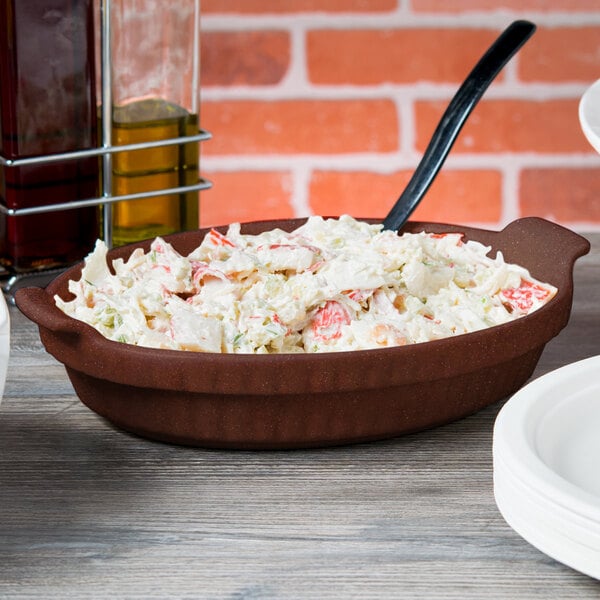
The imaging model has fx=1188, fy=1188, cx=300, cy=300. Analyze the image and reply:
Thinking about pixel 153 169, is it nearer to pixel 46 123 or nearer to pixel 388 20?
pixel 46 123

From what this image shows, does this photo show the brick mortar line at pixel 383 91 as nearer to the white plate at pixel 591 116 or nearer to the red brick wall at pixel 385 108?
the red brick wall at pixel 385 108

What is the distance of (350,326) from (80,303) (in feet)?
0.66

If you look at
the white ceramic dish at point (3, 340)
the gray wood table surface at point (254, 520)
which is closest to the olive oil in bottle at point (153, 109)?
the gray wood table surface at point (254, 520)

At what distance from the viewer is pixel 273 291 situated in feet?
2.74

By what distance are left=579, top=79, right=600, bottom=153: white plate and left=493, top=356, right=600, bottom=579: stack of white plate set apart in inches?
6.6

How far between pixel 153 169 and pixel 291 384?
502 millimetres

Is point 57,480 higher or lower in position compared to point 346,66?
lower

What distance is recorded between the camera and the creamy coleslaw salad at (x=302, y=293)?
778 mm

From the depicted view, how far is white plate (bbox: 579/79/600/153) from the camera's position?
80 centimetres

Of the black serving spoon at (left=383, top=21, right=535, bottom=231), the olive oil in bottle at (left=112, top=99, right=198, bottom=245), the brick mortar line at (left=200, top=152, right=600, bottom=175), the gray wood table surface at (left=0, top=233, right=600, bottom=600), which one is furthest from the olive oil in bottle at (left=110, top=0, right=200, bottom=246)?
the brick mortar line at (left=200, top=152, right=600, bottom=175)

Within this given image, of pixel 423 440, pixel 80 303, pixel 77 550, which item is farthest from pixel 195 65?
pixel 77 550

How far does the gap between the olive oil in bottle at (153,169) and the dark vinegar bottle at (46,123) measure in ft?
0.10

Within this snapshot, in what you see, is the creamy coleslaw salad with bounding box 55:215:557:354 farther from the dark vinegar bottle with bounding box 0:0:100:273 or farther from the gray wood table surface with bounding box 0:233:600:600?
the dark vinegar bottle with bounding box 0:0:100:273

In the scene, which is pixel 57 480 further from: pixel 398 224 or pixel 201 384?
pixel 398 224
